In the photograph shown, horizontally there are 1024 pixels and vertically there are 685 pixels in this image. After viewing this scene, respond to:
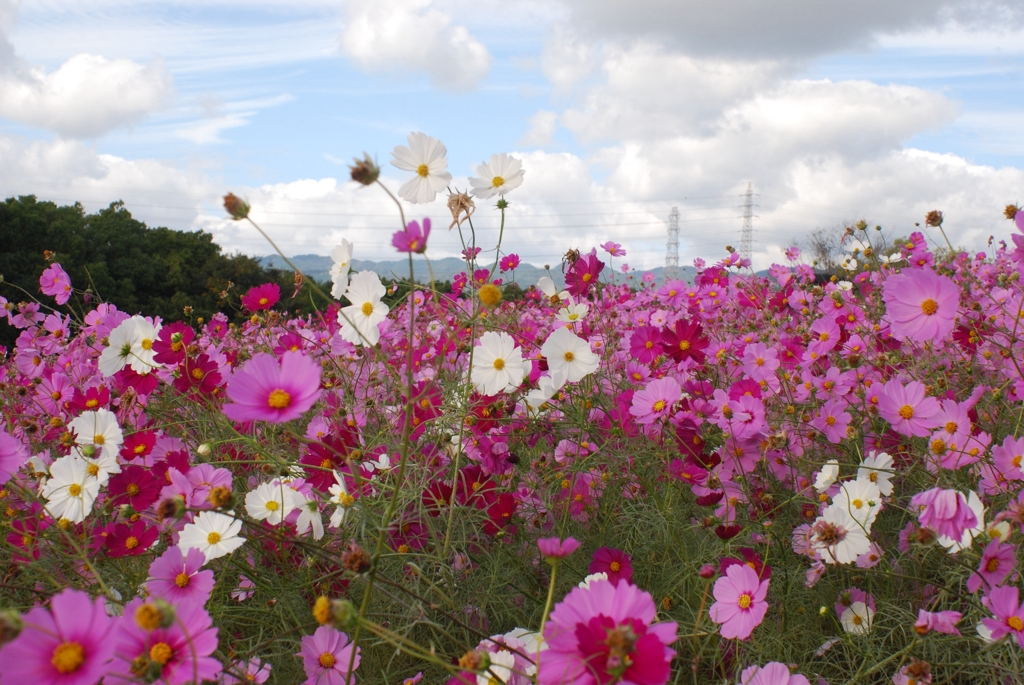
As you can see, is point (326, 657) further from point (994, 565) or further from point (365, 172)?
point (994, 565)

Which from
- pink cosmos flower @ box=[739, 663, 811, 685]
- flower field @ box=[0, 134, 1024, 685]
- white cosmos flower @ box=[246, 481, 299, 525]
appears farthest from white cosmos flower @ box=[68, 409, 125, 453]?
pink cosmos flower @ box=[739, 663, 811, 685]

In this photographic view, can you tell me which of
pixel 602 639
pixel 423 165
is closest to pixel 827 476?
pixel 602 639

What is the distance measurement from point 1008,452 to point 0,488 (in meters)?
1.74

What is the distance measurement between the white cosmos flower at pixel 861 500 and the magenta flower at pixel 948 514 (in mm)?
60

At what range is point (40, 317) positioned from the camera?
100 inches

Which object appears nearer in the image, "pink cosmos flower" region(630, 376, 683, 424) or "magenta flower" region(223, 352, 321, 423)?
"magenta flower" region(223, 352, 321, 423)

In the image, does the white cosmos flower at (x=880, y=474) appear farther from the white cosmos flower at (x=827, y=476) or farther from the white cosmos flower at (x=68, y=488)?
the white cosmos flower at (x=68, y=488)

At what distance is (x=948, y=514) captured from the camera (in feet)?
2.93

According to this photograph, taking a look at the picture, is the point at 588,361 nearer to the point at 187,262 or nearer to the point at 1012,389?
the point at 1012,389

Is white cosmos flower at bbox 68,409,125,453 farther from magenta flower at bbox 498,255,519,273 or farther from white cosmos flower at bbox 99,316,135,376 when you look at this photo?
magenta flower at bbox 498,255,519,273

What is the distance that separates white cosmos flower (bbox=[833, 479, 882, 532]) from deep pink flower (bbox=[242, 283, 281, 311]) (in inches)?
48.5

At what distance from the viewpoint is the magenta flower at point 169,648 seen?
23.1 inches

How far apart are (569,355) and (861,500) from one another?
48cm

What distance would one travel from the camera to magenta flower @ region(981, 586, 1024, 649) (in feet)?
2.83
